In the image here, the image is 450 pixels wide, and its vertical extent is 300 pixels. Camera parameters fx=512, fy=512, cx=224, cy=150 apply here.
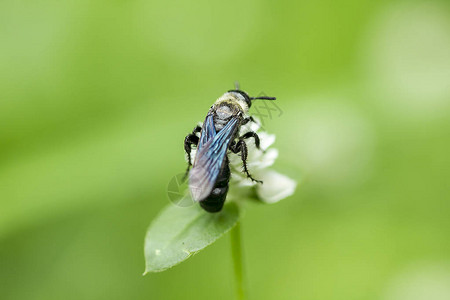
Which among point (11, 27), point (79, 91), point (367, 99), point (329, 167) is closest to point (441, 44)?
point (367, 99)

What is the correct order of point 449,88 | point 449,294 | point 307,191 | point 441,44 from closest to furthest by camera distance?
point 449,294 → point 307,191 → point 449,88 → point 441,44

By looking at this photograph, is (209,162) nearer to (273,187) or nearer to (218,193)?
(218,193)

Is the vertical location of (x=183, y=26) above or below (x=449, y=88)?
above

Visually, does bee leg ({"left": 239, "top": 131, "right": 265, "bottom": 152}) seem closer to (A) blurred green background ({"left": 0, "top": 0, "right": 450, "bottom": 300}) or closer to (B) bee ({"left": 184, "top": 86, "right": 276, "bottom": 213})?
(B) bee ({"left": 184, "top": 86, "right": 276, "bottom": 213})

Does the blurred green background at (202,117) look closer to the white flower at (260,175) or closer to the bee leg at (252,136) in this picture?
the white flower at (260,175)

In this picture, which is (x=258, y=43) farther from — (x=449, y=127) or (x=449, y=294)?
(x=449, y=294)

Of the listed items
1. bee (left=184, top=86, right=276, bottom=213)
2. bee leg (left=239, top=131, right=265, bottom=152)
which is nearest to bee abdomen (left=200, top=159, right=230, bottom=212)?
bee (left=184, top=86, right=276, bottom=213)

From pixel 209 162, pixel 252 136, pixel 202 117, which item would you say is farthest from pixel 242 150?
pixel 202 117

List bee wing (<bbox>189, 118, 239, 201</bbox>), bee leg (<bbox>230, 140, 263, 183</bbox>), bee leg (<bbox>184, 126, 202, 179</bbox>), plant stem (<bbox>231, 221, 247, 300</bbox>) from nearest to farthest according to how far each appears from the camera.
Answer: bee wing (<bbox>189, 118, 239, 201</bbox>) < plant stem (<bbox>231, 221, 247, 300</bbox>) < bee leg (<bbox>230, 140, 263, 183</bbox>) < bee leg (<bbox>184, 126, 202, 179</bbox>)
